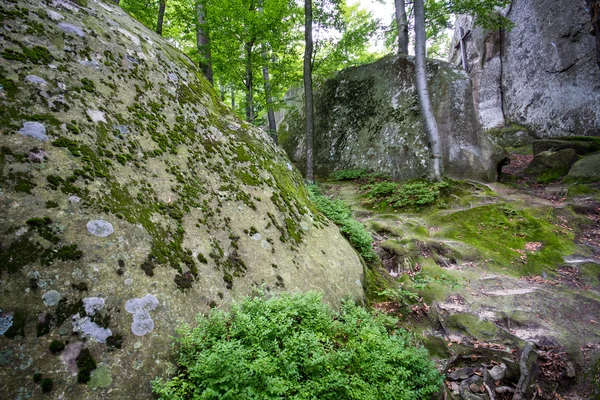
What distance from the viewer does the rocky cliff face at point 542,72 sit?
13305mm

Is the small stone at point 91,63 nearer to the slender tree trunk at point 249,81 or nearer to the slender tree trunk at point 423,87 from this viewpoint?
the slender tree trunk at point 249,81

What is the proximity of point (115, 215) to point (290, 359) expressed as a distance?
6.05 feet

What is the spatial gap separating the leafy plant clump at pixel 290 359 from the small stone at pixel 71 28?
3346 millimetres

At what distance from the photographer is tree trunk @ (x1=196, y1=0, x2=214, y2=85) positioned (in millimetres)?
9695

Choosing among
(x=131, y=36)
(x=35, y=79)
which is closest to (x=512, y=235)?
(x=131, y=36)

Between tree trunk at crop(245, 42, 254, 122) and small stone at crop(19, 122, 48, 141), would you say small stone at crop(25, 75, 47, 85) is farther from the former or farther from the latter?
tree trunk at crop(245, 42, 254, 122)

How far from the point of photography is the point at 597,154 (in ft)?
32.6

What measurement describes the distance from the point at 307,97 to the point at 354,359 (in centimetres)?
1110

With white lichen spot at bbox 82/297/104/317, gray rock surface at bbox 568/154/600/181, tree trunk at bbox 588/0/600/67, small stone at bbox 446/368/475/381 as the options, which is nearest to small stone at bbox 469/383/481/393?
small stone at bbox 446/368/475/381

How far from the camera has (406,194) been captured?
957 centimetres

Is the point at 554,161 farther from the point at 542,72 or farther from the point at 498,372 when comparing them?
the point at 498,372

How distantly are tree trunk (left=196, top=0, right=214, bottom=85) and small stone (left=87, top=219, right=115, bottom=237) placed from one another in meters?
8.96

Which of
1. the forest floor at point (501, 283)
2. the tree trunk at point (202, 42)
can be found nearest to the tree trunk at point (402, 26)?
the forest floor at point (501, 283)

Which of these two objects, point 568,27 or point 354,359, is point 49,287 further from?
point 568,27
